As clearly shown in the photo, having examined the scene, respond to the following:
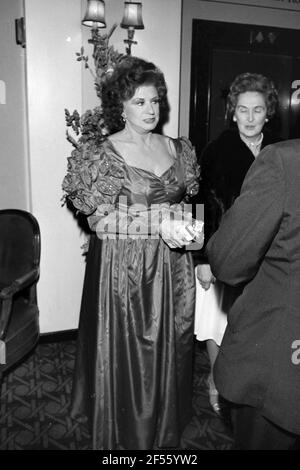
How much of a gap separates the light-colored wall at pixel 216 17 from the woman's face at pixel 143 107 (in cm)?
142

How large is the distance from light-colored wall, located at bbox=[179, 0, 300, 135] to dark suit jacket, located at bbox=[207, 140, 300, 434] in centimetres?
243

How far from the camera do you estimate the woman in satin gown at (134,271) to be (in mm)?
2115

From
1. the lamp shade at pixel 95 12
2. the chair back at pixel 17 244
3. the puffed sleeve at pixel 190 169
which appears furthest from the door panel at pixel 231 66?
the chair back at pixel 17 244

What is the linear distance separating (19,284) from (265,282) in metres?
1.58

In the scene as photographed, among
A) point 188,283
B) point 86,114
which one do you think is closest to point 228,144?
point 188,283

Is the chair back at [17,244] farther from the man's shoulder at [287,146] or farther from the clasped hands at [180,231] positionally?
the man's shoulder at [287,146]

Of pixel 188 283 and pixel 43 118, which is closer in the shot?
pixel 188 283

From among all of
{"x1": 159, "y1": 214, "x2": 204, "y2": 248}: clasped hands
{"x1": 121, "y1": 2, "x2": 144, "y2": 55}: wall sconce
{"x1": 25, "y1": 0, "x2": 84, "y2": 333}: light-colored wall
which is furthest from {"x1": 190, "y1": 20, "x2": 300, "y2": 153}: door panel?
{"x1": 159, "y1": 214, "x2": 204, "y2": 248}: clasped hands

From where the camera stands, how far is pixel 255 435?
139 cm

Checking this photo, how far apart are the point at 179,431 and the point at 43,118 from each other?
6.90ft

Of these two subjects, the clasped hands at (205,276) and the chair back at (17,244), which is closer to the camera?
the clasped hands at (205,276)

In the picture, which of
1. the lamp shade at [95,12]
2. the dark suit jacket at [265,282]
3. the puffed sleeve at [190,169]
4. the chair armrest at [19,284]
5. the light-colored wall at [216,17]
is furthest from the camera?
the light-colored wall at [216,17]

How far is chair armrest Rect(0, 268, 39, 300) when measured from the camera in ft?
7.82
